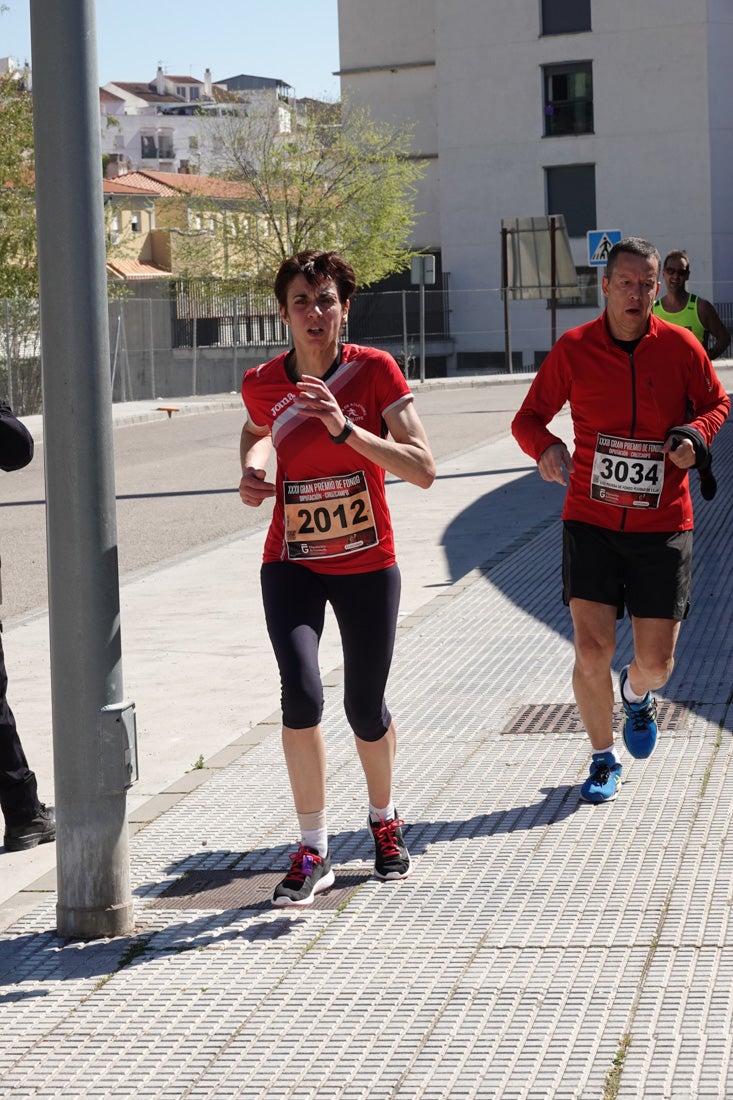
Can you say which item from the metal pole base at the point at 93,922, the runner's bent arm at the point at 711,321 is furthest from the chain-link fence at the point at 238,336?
the metal pole base at the point at 93,922

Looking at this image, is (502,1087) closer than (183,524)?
Yes

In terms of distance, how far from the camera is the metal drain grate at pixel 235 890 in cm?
482

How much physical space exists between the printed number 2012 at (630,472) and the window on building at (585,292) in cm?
4788

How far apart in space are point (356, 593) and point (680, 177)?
49204 mm

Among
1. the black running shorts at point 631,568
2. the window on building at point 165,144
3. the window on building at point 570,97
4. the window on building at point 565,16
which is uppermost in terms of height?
the window on building at point 165,144

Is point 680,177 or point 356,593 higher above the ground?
point 680,177

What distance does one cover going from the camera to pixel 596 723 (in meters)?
5.82

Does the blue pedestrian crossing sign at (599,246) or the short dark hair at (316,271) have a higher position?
the blue pedestrian crossing sign at (599,246)

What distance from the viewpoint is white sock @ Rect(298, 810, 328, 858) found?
4.93 metres

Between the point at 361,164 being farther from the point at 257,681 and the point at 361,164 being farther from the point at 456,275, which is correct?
the point at 257,681

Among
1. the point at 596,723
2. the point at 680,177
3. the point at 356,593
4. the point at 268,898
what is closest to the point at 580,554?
the point at 596,723

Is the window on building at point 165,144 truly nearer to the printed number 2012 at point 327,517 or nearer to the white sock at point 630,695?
the white sock at point 630,695

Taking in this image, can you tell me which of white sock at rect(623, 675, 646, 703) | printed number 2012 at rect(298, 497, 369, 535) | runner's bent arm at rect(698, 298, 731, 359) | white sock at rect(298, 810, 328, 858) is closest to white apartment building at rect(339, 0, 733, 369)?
runner's bent arm at rect(698, 298, 731, 359)

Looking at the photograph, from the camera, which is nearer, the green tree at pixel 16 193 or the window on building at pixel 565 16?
the green tree at pixel 16 193
